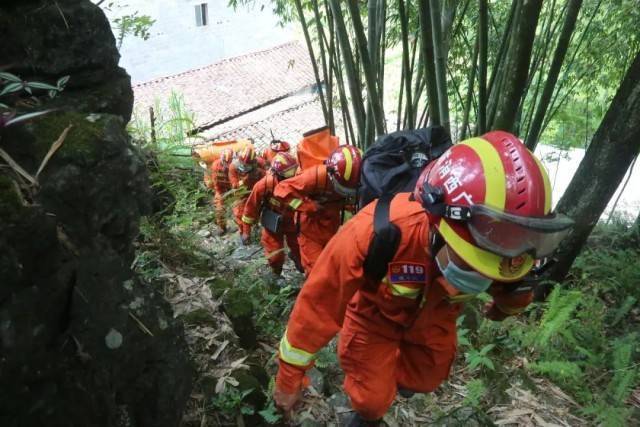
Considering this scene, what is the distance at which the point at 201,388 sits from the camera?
252 centimetres

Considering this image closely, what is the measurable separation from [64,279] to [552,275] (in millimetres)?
3748

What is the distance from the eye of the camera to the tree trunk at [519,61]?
98.1 inches

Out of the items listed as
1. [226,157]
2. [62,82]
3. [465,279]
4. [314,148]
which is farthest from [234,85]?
[465,279]

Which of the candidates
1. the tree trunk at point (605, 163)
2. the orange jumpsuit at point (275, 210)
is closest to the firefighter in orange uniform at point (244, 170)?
the orange jumpsuit at point (275, 210)

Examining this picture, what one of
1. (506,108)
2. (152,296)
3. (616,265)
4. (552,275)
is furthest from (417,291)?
(616,265)

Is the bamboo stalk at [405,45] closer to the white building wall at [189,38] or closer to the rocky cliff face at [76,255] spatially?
the rocky cliff face at [76,255]

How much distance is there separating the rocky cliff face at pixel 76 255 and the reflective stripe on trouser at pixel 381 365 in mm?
851

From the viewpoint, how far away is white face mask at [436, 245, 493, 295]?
186 centimetres

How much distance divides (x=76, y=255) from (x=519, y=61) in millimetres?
2391

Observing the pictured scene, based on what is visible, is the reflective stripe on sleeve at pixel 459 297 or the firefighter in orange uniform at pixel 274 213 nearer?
the reflective stripe on sleeve at pixel 459 297

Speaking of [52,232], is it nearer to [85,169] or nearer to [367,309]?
[85,169]

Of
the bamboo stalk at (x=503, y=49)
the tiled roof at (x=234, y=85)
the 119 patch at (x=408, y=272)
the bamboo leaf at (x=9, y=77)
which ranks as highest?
the bamboo leaf at (x=9, y=77)

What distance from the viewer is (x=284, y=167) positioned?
219 inches

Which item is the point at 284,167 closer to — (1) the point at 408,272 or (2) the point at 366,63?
(2) the point at 366,63
